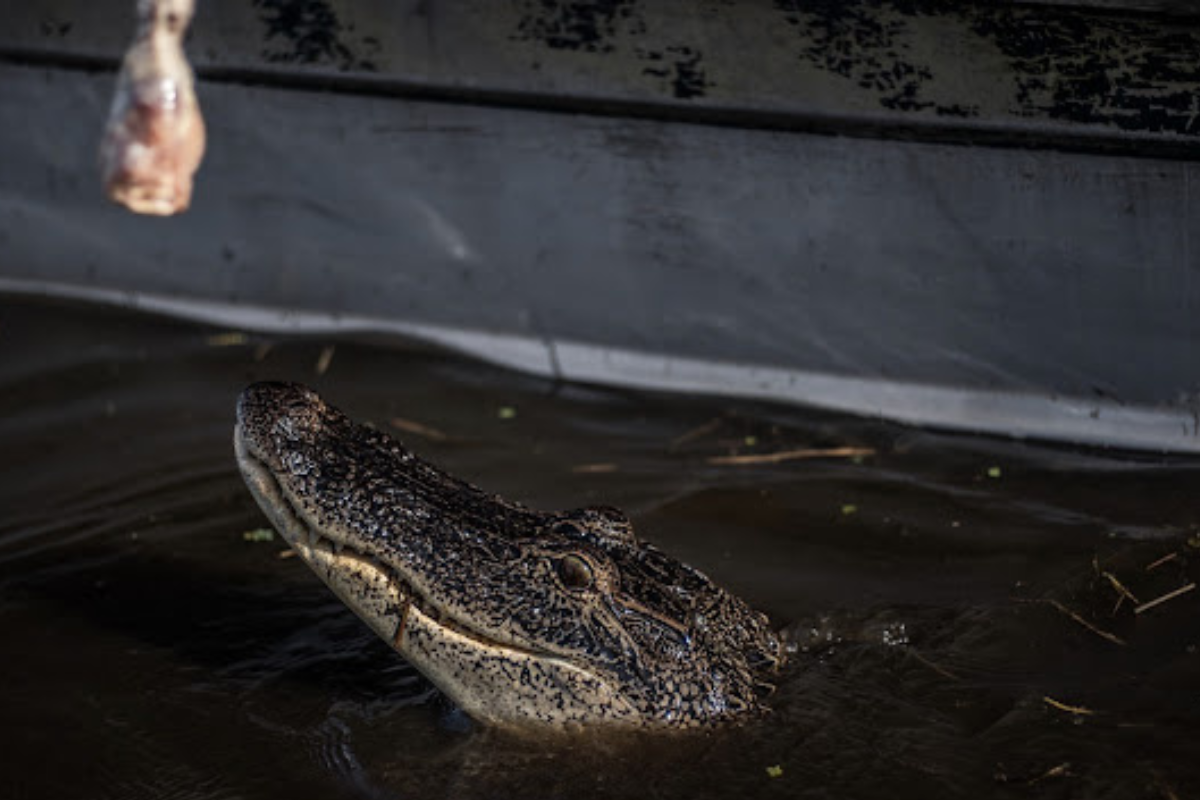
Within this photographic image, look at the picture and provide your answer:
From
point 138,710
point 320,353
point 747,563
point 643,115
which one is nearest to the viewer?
point 138,710

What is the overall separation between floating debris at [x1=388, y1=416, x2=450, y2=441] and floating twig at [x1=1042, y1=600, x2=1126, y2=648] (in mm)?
1956

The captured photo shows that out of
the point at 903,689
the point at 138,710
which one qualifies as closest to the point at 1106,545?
the point at 903,689

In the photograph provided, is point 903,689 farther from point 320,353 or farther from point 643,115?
point 320,353

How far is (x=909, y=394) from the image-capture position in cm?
493

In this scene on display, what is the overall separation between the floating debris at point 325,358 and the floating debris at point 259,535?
3.06 ft

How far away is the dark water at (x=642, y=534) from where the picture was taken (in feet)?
11.0

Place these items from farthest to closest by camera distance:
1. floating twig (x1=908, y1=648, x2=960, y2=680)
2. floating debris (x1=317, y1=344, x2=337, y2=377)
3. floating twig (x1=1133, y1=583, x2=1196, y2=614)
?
1. floating debris (x1=317, y1=344, x2=337, y2=377)
2. floating twig (x1=1133, y1=583, x2=1196, y2=614)
3. floating twig (x1=908, y1=648, x2=960, y2=680)

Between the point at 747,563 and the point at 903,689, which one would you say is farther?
the point at 747,563

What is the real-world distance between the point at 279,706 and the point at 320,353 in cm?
194

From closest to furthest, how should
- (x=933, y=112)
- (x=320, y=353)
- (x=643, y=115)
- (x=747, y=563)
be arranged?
(x=747, y=563) → (x=933, y=112) → (x=643, y=115) → (x=320, y=353)

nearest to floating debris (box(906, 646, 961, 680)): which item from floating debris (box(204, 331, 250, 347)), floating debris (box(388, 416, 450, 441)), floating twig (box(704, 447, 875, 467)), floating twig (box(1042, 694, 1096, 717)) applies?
floating twig (box(1042, 694, 1096, 717))

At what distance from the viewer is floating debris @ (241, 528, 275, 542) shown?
4.33m

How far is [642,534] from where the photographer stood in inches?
172

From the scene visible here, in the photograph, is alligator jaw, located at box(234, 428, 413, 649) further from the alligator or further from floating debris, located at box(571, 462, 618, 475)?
floating debris, located at box(571, 462, 618, 475)
